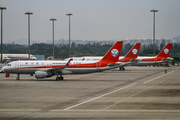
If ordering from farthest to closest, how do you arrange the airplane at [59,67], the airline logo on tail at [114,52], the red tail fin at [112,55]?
1. the airline logo on tail at [114,52]
2. the red tail fin at [112,55]
3. the airplane at [59,67]

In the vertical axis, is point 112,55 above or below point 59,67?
above

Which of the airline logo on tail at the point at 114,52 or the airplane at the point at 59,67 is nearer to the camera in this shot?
the airplane at the point at 59,67

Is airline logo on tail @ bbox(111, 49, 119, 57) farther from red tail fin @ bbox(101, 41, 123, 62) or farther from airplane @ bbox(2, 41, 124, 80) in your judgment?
airplane @ bbox(2, 41, 124, 80)

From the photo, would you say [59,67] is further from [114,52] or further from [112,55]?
[114,52]

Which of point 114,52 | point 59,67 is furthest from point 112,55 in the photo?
point 59,67

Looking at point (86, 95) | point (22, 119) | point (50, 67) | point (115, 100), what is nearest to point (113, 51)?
point (50, 67)

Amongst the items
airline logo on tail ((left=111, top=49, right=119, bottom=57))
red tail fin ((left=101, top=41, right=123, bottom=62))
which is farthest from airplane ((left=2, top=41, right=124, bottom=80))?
airline logo on tail ((left=111, top=49, right=119, bottom=57))

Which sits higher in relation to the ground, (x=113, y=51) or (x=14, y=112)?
(x=113, y=51)

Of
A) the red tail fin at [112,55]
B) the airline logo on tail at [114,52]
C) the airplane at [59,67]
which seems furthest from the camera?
the airline logo on tail at [114,52]

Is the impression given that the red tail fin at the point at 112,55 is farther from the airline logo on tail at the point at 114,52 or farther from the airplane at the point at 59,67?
the airplane at the point at 59,67

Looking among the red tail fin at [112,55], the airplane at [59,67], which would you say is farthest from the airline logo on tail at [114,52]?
the airplane at [59,67]

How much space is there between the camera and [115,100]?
1208 inches

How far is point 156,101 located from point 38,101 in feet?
38.8

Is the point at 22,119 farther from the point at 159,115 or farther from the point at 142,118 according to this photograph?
the point at 159,115
